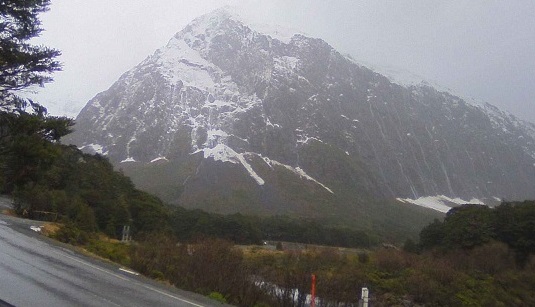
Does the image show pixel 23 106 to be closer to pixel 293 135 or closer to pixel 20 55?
pixel 20 55

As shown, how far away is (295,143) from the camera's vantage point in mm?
162875

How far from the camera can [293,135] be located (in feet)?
542

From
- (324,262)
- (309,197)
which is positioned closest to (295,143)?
(309,197)

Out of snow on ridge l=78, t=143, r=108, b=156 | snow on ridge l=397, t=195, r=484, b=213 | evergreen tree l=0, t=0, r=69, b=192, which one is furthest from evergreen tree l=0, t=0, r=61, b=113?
snow on ridge l=78, t=143, r=108, b=156

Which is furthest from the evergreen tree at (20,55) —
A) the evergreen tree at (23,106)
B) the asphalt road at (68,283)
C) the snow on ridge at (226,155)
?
the snow on ridge at (226,155)

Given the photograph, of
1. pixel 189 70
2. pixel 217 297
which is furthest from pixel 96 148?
pixel 217 297

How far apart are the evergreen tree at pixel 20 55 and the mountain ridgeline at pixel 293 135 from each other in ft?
325

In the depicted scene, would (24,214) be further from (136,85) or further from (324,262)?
(136,85)

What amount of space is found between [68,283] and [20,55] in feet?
17.2

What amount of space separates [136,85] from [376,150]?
279 feet

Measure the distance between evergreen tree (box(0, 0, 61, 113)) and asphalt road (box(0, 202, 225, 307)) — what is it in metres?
3.61

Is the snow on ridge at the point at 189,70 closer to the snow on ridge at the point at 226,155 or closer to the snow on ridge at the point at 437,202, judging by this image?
the snow on ridge at the point at 226,155

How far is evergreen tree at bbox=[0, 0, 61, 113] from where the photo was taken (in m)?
9.74

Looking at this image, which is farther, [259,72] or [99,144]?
[259,72]
